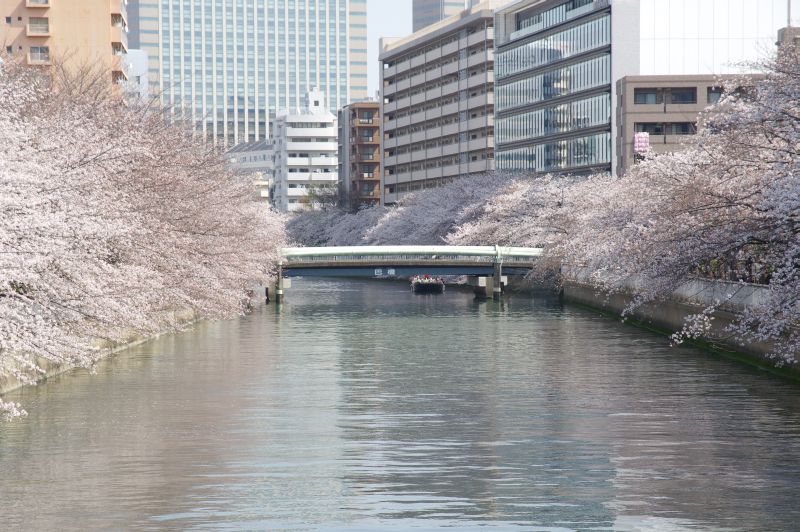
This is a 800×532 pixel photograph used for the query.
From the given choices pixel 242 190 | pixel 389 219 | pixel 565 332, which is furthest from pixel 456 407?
pixel 389 219

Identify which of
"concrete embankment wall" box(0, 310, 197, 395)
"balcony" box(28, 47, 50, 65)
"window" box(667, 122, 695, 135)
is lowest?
"concrete embankment wall" box(0, 310, 197, 395)

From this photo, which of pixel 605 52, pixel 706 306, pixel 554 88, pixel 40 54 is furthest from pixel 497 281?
pixel 706 306

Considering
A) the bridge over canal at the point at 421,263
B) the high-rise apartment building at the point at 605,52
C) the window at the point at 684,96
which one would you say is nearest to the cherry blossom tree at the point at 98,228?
the bridge over canal at the point at 421,263

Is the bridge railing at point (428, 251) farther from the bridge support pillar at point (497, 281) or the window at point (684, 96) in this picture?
the window at point (684, 96)

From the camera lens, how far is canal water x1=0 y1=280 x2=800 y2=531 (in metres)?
24.5

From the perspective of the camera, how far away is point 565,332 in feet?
235

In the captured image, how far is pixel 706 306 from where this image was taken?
2377 inches

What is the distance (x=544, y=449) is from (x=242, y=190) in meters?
59.2

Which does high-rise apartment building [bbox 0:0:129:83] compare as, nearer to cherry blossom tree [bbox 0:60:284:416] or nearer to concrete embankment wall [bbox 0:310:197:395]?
cherry blossom tree [bbox 0:60:284:416]

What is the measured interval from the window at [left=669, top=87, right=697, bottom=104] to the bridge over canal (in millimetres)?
28932

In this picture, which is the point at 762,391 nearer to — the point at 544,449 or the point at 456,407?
the point at 456,407

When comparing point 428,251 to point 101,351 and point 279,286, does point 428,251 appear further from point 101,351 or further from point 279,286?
point 101,351

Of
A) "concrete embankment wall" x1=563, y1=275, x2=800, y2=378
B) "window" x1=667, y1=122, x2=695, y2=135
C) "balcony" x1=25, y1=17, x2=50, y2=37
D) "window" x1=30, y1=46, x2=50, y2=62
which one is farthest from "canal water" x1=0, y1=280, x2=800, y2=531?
"window" x1=667, y1=122, x2=695, y2=135

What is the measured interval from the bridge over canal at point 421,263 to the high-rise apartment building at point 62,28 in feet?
85.8
